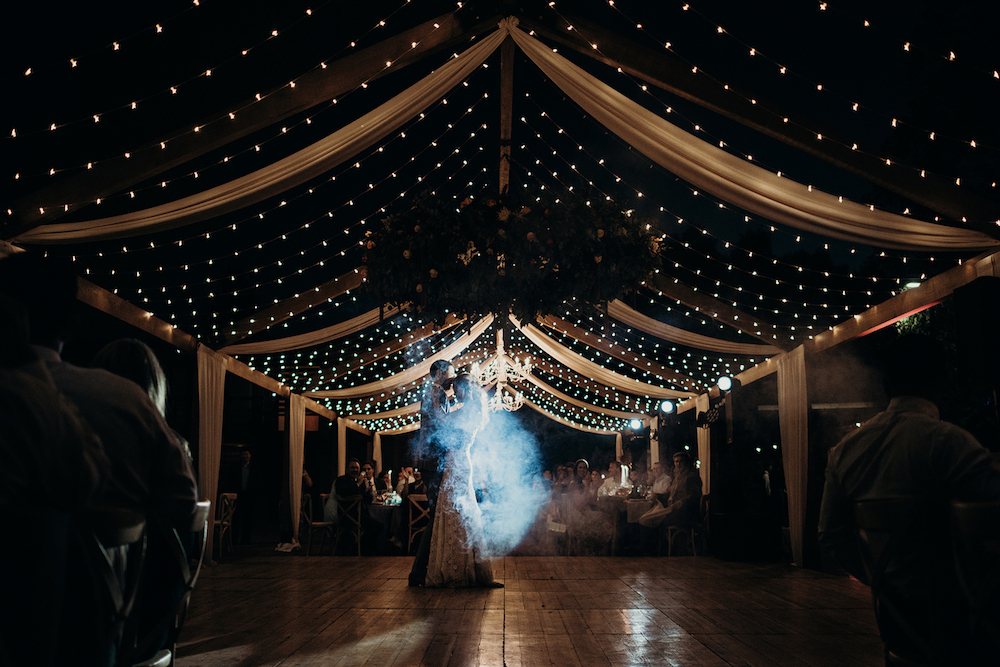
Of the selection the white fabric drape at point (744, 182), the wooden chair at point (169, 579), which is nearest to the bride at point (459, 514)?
the white fabric drape at point (744, 182)

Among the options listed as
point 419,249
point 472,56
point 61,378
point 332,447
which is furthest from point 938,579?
point 332,447

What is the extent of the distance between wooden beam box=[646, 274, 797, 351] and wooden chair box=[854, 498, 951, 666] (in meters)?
5.22

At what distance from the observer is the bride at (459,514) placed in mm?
5176

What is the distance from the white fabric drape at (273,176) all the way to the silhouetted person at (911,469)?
3386mm

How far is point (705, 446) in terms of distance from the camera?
11320mm

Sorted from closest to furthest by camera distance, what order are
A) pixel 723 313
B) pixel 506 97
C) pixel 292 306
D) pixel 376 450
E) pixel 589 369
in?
pixel 506 97 → pixel 292 306 → pixel 723 313 → pixel 589 369 → pixel 376 450

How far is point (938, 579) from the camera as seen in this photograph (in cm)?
149

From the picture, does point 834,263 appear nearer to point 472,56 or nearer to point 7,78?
point 472,56

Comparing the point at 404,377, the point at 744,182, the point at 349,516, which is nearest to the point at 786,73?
the point at 744,182

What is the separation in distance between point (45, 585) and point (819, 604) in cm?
478

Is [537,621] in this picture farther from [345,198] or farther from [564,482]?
[564,482]

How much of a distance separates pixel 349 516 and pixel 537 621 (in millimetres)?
5510

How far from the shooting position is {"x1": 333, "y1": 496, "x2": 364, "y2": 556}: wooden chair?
29.2ft

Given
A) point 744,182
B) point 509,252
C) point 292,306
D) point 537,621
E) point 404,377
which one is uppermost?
point 744,182
